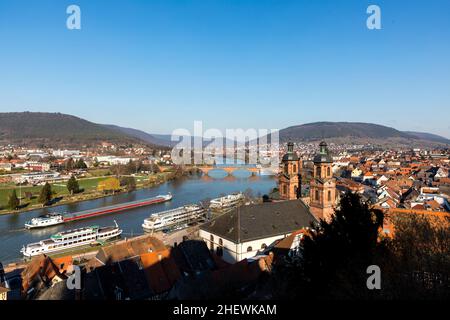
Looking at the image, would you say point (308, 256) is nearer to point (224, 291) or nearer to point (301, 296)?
point (301, 296)

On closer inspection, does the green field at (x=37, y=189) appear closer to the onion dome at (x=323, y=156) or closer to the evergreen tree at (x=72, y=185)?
the evergreen tree at (x=72, y=185)

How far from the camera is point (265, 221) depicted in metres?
16.4

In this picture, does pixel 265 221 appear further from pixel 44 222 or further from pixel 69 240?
pixel 44 222

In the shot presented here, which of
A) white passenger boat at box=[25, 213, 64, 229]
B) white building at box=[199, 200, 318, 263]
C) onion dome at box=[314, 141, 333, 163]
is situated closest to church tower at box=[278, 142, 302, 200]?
onion dome at box=[314, 141, 333, 163]

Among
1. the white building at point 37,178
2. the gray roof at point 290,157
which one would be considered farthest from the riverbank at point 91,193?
the gray roof at point 290,157

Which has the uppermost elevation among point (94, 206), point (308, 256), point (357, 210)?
point (357, 210)

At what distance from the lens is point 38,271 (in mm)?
12719

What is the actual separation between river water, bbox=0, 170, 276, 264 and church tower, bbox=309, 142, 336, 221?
13.3 meters

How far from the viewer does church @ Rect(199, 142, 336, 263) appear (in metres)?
15.2

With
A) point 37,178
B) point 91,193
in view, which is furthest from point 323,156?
point 37,178
